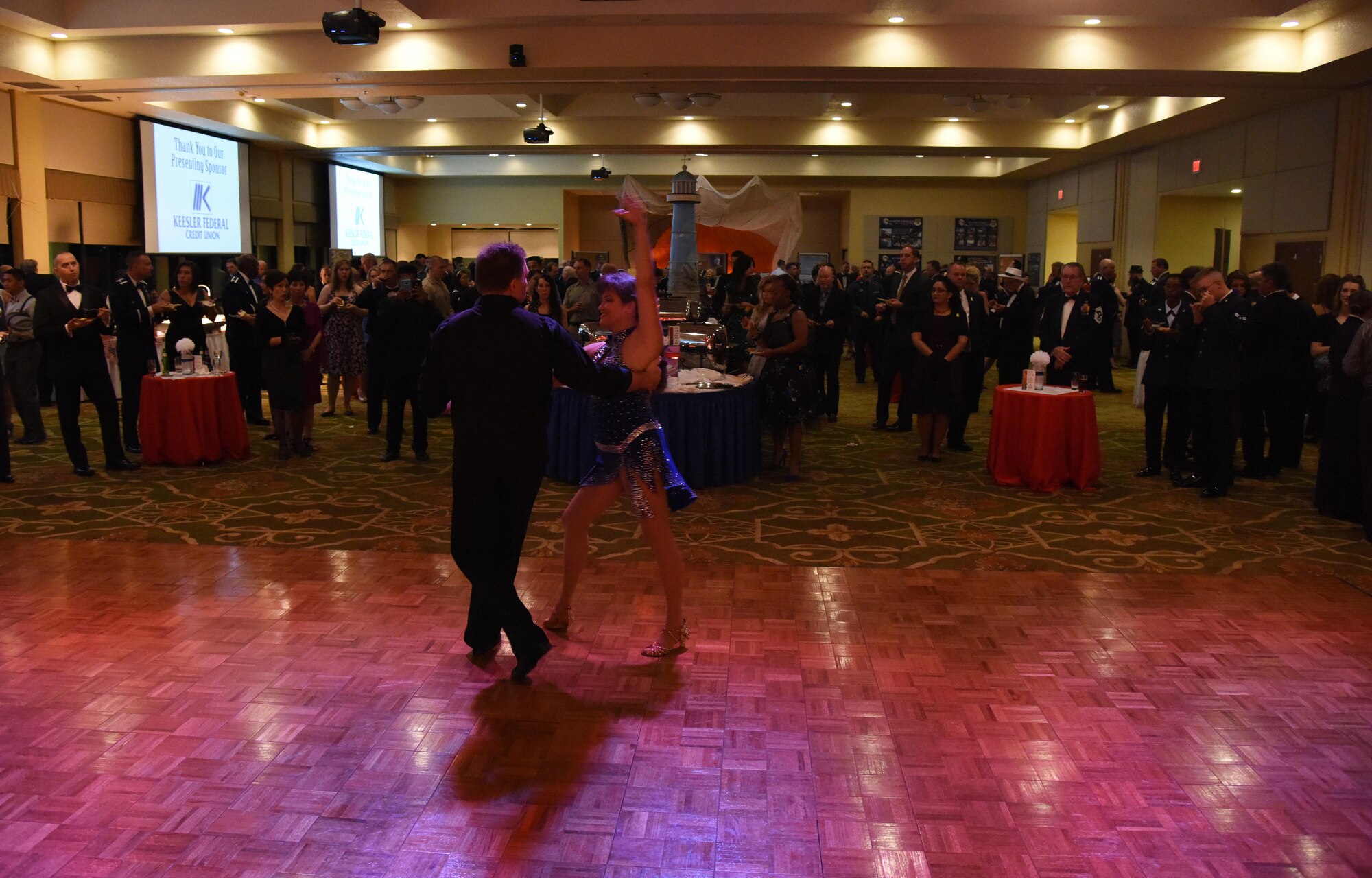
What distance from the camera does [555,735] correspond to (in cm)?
349

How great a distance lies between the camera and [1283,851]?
281cm

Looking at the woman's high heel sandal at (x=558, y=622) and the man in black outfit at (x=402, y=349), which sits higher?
the man in black outfit at (x=402, y=349)

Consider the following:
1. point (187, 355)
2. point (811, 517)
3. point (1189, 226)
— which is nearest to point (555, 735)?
point (811, 517)

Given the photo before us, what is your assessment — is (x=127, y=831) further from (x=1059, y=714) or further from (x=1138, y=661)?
(x=1138, y=661)

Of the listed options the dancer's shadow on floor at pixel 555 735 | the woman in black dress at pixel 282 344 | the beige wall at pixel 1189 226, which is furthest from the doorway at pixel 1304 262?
the dancer's shadow on floor at pixel 555 735

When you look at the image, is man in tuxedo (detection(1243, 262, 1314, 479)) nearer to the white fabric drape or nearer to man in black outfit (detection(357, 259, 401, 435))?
man in black outfit (detection(357, 259, 401, 435))

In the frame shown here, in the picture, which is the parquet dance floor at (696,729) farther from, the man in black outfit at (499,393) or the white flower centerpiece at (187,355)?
the white flower centerpiece at (187,355)

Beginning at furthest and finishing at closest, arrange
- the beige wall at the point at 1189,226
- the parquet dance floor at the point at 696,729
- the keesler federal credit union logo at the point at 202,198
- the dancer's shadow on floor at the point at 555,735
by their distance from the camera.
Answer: the beige wall at the point at 1189,226 → the keesler federal credit union logo at the point at 202,198 → the dancer's shadow on floor at the point at 555,735 → the parquet dance floor at the point at 696,729

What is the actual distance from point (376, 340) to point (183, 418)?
1553 millimetres

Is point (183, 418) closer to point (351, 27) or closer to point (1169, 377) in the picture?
point (351, 27)

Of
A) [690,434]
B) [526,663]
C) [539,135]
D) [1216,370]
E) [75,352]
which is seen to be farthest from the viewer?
[539,135]

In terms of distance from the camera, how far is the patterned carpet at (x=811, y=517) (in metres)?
5.78

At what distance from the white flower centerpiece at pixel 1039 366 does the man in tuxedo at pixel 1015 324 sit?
249cm

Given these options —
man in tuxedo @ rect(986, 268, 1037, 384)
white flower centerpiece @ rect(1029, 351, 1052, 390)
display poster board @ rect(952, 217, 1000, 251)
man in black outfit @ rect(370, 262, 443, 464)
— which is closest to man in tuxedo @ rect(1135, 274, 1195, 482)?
white flower centerpiece @ rect(1029, 351, 1052, 390)
